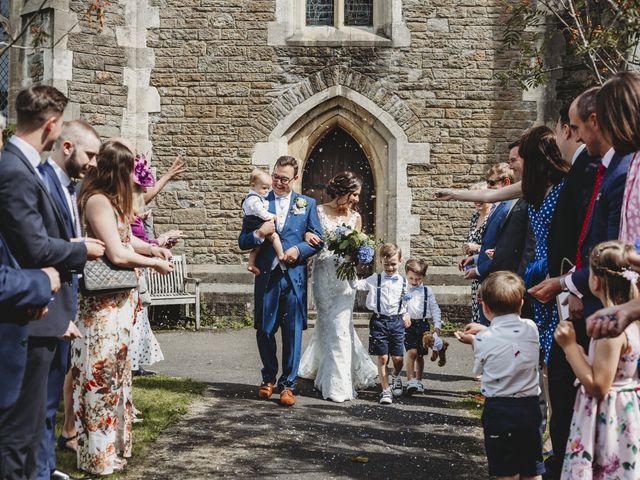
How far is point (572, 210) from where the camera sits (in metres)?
3.73

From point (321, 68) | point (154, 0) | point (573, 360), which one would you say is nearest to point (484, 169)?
point (321, 68)

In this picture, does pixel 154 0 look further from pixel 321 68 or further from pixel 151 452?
pixel 151 452

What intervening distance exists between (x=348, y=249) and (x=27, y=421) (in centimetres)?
406

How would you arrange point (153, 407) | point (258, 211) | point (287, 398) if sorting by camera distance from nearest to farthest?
1. point (153, 407)
2. point (287, 398)
3. point (258, 211)

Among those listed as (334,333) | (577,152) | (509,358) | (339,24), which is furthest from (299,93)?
(509,358)

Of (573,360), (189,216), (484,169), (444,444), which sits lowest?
(444,444)

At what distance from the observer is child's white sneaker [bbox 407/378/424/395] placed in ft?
23.1

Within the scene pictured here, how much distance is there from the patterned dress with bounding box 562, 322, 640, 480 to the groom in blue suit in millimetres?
3737

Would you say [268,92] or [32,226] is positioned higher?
[268,92]

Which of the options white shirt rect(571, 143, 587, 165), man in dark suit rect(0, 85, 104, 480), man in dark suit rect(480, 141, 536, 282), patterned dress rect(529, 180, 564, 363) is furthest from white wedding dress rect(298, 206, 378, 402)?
man in dark suit rect(0, 85, 104, 480)

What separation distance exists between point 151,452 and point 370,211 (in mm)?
8127

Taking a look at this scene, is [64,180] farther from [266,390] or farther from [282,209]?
[266,390]

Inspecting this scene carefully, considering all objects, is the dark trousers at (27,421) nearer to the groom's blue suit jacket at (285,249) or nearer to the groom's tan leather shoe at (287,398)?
the groom's tan leather shoe at (287,398)

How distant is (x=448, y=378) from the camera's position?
8039mm
